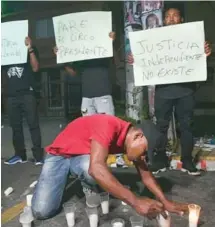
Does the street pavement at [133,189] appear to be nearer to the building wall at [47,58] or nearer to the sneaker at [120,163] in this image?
the sneaker at [120,163]

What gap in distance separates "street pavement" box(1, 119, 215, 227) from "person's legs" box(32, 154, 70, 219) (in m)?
0.09

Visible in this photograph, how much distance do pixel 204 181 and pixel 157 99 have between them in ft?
3.57

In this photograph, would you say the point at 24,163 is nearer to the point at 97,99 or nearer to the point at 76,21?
the point at 97,99

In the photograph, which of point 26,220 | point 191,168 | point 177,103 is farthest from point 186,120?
point 26,220

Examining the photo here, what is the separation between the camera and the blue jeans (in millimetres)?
3143

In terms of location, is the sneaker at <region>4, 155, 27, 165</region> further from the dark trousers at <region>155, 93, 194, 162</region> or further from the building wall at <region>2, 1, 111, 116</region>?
the building wall at <region>2, 1, 111, 116</region>

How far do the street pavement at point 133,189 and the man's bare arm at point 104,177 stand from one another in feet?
2.18

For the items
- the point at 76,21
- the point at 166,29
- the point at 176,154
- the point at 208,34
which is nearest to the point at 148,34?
the point at 166,29

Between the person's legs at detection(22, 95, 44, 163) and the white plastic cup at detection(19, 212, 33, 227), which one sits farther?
the person's legs at detection(22, 95, 44, 163)

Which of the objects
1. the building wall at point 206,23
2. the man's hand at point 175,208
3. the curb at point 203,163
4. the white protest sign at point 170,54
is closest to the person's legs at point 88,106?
the white protest sign at point 170,54

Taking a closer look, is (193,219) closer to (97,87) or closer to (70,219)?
(70,219)

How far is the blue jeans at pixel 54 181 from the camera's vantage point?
10.3 ft

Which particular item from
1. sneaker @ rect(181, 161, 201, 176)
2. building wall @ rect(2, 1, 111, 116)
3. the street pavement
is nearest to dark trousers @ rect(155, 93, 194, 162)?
sneaker @ rect(181, 161, 201, 176)

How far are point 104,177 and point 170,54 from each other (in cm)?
218
